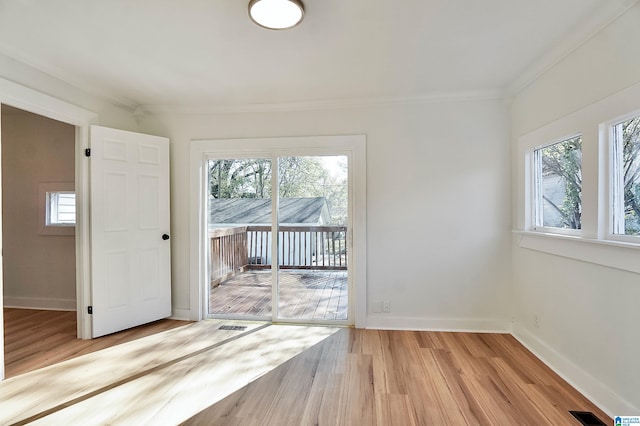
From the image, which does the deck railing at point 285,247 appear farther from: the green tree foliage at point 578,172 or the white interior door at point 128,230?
the green tree foliage at point 578,172

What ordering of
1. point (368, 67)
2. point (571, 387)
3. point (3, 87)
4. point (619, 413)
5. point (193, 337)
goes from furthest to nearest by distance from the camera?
point (193, 337) < point (368, 67) < point (3, 87) < point (571, 387) < point (619, 413)

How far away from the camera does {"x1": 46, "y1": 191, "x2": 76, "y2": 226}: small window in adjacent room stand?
377 centimetres

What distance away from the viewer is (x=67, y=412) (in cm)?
181

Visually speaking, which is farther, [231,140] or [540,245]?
[231,140]

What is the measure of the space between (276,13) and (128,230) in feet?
8.41

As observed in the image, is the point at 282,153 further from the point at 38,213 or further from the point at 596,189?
the point at 38,213

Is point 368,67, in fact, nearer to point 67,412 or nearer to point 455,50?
point 455,50

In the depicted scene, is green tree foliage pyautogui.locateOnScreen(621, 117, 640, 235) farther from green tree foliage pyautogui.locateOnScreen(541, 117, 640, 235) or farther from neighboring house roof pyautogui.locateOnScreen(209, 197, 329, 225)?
neighboring house roof pyautogui.locateOnScreen(209, 197, 329, 225)

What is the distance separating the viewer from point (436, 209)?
3062mm

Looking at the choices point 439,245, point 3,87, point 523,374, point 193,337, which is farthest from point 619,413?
point 3,87

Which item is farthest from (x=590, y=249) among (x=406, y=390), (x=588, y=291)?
(x=406, y=390)

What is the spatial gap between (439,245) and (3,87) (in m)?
3.90

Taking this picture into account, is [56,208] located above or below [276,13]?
below

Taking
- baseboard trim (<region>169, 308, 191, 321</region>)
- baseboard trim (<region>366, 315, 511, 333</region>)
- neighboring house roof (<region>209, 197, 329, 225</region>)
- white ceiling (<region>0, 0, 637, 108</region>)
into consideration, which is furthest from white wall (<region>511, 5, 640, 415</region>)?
baseboard trim (<region>169, 308, 191, 321</region>)
